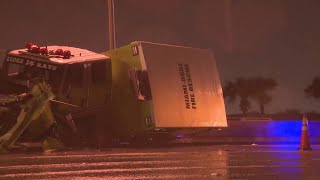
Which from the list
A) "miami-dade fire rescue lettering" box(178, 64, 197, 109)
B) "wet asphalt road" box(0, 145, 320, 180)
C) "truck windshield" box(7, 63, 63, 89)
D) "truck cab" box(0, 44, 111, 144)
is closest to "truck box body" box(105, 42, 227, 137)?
"miami-dade fire rescue lettering" box(178, 64, 197, 109)

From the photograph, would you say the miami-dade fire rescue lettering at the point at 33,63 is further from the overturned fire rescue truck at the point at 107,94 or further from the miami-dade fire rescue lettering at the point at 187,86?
the miami-dade fire rescue lettering at the point at 187,86

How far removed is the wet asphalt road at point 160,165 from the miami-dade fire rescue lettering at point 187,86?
277 centimetres

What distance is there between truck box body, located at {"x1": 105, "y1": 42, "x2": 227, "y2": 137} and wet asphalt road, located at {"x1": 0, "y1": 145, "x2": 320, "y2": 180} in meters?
2.23

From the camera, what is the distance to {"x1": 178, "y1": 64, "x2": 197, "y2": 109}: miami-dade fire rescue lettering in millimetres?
15266

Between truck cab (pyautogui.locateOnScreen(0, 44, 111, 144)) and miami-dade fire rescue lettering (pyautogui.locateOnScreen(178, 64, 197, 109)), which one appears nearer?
truck cab (pyautogui.locateOnScreen(0, 44, 111, 144))

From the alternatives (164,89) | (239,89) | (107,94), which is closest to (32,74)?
(107,94)

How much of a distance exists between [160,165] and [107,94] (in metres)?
5.31

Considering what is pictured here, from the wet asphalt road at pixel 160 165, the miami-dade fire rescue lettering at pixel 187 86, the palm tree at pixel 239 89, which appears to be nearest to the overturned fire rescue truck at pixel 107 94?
the miami-dade fire rescue lettering at pixel 187 86

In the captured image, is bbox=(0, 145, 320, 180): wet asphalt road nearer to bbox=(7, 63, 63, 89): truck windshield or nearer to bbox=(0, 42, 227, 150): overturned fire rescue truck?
bbox=(0, 42, 227, 150): overturned fire rescue truck

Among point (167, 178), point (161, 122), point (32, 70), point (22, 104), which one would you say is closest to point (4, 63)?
point (32, 70)

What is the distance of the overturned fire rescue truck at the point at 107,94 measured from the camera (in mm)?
13672

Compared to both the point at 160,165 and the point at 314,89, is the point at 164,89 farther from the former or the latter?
the point at 314,89

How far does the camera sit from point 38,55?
14.3m

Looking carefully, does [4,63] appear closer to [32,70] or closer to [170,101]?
[32,70]
